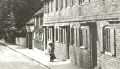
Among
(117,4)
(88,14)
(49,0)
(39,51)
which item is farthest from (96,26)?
(39,51)

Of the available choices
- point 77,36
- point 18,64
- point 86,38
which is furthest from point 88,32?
point 18,64

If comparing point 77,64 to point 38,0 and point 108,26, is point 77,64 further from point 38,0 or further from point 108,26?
point 38,0

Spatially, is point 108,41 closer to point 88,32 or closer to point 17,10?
point 88,32

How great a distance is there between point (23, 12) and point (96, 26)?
1483 inches

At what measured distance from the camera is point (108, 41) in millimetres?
15070

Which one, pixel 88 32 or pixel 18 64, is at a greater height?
pixel 88 32

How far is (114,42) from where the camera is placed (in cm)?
1422

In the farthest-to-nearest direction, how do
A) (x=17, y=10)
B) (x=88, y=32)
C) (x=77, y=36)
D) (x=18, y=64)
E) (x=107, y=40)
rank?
1. (x=17, y=10)
2. (x=18, y=64)
3. (x=77, y=36)
4. (x=88, y=32)
5. (x=107, y=40)

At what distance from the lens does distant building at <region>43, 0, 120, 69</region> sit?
1433 cm

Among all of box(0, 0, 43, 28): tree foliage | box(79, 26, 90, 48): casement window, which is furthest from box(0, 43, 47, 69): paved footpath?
box(0, 0, 43, 28): tree foliage

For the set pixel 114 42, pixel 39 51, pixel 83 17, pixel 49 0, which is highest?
pixel 49 0

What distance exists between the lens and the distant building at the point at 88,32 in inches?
564

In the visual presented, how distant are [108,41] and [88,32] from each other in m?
2.59

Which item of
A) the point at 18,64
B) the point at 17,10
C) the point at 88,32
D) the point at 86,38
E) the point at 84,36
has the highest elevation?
the point at 17,10
